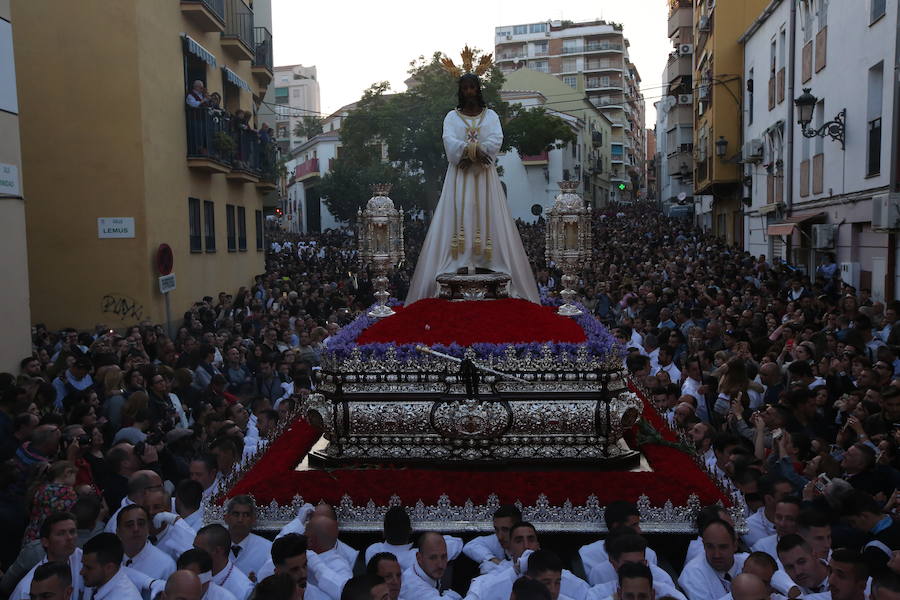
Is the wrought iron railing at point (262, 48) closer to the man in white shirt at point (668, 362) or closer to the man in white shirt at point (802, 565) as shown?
the man in white shirt at point (668, 362)

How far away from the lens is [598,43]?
76938mm

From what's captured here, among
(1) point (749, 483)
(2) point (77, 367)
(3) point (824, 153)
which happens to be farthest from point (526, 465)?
(3) point (824, 153)

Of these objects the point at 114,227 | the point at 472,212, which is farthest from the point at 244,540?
the point at 114,227

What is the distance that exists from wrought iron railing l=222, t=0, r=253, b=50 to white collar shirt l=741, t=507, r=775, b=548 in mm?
17579

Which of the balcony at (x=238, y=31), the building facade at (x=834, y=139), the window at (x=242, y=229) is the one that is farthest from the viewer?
the window at (x=242, y=229)

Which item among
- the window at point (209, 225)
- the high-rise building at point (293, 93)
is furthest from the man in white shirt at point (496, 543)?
the high-rise building at point (293, 93)

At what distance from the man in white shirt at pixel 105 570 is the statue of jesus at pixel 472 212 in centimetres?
434

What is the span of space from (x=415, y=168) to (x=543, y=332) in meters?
24.2

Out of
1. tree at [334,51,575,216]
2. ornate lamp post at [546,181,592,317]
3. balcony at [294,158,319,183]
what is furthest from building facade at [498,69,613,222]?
ornate lamp post at [546,181,592,317]

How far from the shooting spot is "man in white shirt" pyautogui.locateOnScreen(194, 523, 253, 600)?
16.5ft

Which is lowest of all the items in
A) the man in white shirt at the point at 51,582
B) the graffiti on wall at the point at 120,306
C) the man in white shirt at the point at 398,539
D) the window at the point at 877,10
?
the man in white shirt at the point at 398,539

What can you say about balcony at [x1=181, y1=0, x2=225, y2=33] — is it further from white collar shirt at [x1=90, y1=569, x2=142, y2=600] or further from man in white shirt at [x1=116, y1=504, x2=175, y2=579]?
white collar shirt at [x1=90, y1=569, x2=142, y2=600]

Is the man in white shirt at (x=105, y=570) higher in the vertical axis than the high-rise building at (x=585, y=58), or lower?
lower

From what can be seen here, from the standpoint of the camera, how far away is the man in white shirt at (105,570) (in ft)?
15.3
